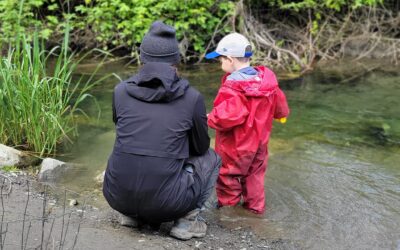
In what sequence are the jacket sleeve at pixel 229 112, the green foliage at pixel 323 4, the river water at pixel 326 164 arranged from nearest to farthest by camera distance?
the jacket sleeve at pixel 229 112, the river water at pixel 326 164, the green foliage at pixel 323 4

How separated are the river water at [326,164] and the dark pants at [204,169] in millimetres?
534

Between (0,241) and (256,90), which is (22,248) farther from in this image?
(256,90)

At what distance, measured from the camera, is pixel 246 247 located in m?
3.26

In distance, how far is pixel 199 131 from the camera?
3.01 metres

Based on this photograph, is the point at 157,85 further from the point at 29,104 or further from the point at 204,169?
the point at 29,104

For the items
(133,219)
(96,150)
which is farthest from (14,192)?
(96,150)

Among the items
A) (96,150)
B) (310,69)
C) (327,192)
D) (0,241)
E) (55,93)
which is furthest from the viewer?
(310,69)

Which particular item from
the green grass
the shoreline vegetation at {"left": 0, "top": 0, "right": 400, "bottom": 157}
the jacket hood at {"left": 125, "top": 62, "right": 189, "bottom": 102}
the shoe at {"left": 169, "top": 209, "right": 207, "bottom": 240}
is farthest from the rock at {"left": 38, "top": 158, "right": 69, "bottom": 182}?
the shoreline vegetation at {"left": 0, "top": 0, "right": 400, "bottom": 157}

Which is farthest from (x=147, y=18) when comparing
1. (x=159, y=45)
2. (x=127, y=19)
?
(x=159, y=45)

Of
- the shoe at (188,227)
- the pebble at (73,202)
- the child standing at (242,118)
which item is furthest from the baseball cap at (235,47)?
the pebble at (73,202)

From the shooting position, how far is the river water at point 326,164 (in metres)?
3.69

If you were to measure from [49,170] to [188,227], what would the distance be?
1.55 m

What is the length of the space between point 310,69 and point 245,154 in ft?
16.2

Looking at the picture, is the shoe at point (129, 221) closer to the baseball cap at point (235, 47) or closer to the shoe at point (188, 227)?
the shoe at point (188, 227)
